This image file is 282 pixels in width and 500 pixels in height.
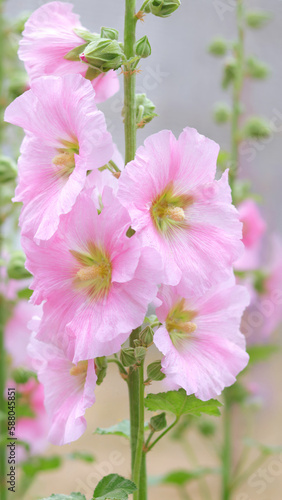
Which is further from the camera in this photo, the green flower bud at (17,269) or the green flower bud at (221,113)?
the green flower bud at (221,113)

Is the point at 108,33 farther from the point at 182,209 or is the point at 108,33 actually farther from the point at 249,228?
the point at 249,228

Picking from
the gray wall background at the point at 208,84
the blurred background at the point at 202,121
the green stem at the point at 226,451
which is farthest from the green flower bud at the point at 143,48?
the gray wall background at the point at 208,84

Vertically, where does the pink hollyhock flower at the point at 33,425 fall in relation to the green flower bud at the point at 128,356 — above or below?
below

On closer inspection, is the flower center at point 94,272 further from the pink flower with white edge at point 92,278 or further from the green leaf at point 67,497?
the green leaf at point 67,497

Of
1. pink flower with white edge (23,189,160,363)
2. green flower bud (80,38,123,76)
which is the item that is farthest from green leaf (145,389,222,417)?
green flower bud (80,38,123,76)

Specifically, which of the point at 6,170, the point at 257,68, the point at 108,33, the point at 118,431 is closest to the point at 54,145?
the point at 108,33

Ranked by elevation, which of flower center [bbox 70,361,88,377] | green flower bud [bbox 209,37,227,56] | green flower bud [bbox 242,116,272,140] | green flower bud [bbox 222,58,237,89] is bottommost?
flower center [bbox 70,361,88,377]

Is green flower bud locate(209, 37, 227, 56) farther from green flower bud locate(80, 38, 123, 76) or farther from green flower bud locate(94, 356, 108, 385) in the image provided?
green flower bud locate(94, 356, 108, 385)

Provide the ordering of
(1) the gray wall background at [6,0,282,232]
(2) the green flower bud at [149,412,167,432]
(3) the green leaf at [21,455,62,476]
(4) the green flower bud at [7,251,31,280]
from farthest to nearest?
(1) the gray wall background at [6,0,282,232], (3) the green leaf at [21,455,62,476], (4) the green flower bud at [7,251,31,280], (2) the green flower bud at [149,412,167,432]
